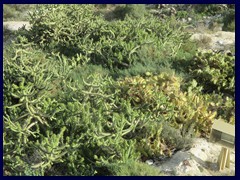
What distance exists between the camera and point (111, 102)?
21.8 feet

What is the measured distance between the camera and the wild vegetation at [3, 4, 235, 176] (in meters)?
5.79

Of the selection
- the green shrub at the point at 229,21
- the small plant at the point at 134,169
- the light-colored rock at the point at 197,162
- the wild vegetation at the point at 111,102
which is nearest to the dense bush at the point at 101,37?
the wild vegetation at the point at 111,102

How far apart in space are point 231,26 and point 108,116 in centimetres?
690

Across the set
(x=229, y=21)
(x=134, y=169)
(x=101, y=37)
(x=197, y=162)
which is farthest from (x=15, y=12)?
(x=134, y=169)

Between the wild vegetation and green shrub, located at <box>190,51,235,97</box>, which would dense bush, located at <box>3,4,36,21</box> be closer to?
the wild vegetation

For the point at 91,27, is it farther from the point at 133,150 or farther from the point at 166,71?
the point at 133,150

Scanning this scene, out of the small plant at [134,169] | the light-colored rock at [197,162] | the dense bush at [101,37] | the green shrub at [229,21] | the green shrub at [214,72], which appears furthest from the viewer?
the green shrub at [229,21]

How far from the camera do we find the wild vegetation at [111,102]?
19.0ft

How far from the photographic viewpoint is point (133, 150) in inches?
229

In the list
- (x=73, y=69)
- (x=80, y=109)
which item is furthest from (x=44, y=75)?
(x=80, y=109)

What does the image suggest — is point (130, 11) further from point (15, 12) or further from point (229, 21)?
point (15, 12)

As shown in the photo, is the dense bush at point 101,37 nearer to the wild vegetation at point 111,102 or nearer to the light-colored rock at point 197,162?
the wild vegetation at point 111,102

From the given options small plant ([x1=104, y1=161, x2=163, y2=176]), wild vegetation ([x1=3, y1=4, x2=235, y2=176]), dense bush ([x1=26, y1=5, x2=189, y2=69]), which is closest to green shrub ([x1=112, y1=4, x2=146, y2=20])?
dense bush ([x1=26, y1=5, x2=189, y2=69])

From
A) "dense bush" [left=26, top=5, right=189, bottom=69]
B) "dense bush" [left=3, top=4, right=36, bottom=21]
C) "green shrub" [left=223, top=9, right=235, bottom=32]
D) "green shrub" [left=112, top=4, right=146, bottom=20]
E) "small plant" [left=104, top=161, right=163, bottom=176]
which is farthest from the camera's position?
"dense bush" [left=3, top=4, right=36, bottom=21]
